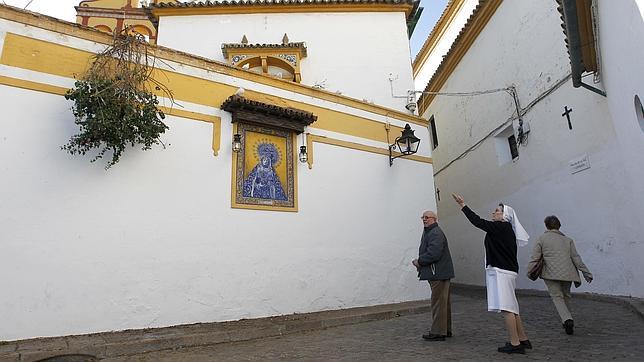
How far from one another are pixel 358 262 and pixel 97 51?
512 centimetres

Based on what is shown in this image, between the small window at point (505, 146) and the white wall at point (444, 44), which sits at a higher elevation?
the white wall at point (444, 44)

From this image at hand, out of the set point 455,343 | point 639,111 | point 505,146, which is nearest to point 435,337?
point 455,343

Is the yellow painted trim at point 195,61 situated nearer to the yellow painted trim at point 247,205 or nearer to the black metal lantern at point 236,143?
the yellow painted trim at point 247,205

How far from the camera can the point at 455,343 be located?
4.21m

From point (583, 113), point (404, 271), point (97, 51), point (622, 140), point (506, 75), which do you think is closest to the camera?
point (97, 51)

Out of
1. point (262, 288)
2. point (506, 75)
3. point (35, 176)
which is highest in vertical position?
point (506, 75)

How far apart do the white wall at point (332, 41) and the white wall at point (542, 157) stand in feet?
7.71

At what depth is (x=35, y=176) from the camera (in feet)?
14.9

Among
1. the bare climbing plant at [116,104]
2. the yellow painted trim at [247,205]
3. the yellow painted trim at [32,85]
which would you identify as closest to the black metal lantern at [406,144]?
the yellow painted trim at [247,205]

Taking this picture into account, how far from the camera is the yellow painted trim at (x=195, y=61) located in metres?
4.86

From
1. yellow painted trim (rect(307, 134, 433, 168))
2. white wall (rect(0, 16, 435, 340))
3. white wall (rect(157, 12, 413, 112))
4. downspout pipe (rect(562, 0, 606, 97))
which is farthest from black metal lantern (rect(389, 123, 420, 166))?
downspout pipe (rect(562, 0, 606, 97))

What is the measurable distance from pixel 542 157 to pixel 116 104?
25.6 ft

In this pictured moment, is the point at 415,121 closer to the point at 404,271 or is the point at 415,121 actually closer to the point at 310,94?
the point at 310,94

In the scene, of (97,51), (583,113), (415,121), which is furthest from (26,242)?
(583,113)
